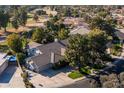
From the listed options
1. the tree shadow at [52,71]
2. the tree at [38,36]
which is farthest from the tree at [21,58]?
the tree at [38,36]

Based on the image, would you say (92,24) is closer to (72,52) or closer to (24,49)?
(24,49)

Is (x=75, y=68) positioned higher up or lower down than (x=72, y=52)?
lower down

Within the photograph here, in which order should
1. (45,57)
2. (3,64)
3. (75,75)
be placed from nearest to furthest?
(75,75)
(3,64)
(45,57)

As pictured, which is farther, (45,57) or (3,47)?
(3,47)

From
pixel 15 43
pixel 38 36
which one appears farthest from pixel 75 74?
pixel 38 36

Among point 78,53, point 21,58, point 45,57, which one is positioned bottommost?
point 21,58

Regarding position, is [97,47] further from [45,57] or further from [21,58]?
[21,58]
